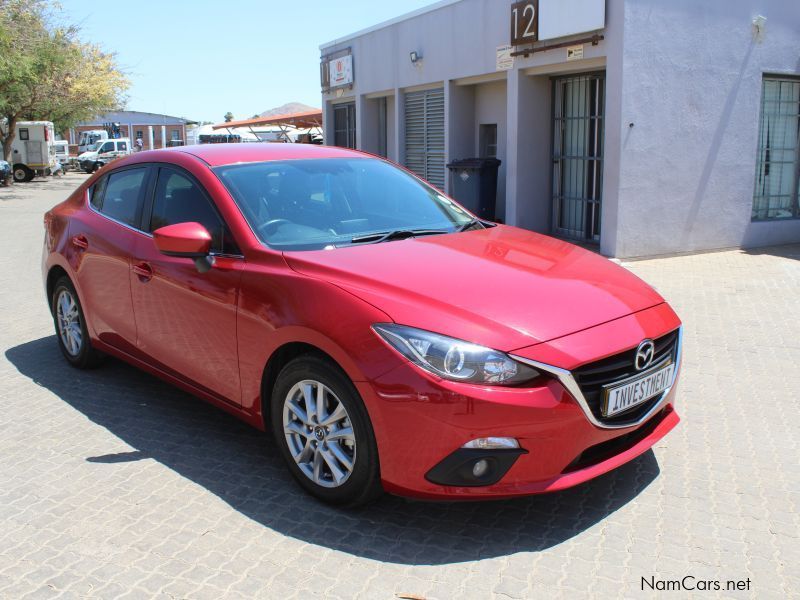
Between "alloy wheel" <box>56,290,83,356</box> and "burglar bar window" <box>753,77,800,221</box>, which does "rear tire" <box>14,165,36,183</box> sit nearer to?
"burglar bar window" <box>753,77,800,221</box>

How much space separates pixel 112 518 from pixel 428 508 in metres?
1.45

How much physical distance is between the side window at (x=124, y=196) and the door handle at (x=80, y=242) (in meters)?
0.23

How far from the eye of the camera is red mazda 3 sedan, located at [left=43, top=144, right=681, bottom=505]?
10.3 feet

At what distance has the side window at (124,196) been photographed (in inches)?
197

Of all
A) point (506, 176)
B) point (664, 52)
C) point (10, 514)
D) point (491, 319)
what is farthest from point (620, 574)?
point (506, 176)

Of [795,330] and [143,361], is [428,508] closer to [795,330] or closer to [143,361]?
[143,361]

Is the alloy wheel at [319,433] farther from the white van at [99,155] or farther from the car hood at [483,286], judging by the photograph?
the white van at [99,155]

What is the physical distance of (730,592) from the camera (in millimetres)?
2979

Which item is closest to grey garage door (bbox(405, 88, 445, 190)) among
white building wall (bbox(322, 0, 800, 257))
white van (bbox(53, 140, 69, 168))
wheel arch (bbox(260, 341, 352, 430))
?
white building wall (bbox(322, 0, 800, 257))

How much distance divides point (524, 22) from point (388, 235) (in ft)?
30.7

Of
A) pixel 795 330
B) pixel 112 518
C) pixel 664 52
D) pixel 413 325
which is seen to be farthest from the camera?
pixel 664 52

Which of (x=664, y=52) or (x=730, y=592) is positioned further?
(x=664, y=52)

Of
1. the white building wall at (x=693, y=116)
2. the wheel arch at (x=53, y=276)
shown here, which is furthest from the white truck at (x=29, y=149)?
the wheel arch at (x=53, y=276)

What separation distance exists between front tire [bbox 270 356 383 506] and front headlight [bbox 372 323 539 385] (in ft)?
1.19
